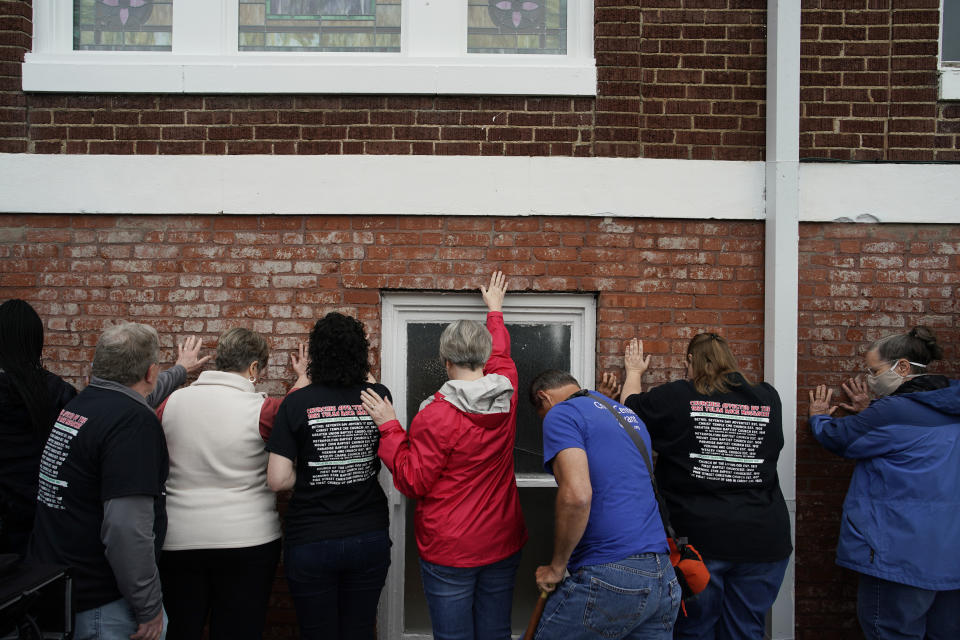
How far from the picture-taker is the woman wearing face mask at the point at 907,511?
125 inches

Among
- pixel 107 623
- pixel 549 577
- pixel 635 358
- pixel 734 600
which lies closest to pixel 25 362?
pixel 107 623

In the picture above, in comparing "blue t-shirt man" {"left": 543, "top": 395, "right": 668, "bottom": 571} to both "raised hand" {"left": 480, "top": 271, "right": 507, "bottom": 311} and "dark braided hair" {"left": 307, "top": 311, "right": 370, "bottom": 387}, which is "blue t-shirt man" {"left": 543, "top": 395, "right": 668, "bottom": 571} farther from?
"raised hand" {"left": 480, "top": 271, "right": 507, "bottom": 311}

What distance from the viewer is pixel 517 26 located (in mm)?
4043

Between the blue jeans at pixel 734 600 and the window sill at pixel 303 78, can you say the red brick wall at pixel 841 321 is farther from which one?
the window sill at pixel 303 78

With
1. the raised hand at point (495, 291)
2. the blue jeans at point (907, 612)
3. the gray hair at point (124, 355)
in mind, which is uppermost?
the raised hand at point (495, 291)

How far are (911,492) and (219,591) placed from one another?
10.6 feet

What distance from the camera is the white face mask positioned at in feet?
11.3

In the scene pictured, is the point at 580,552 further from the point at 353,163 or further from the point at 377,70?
the point at 377,70

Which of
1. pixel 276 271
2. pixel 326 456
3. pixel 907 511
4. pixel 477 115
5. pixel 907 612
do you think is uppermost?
pixel 477 115

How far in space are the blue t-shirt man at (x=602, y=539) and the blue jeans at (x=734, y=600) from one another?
1.66 ft

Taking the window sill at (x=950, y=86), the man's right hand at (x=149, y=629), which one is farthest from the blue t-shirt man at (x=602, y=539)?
the window sill at (x=950, y=86)

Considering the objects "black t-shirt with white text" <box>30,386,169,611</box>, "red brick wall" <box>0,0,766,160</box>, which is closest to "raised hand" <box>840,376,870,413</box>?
"red brick wall" <box>0,0,766,160</box>

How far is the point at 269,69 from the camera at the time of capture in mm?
3840

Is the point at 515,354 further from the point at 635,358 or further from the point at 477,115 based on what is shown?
the point at 477,115
